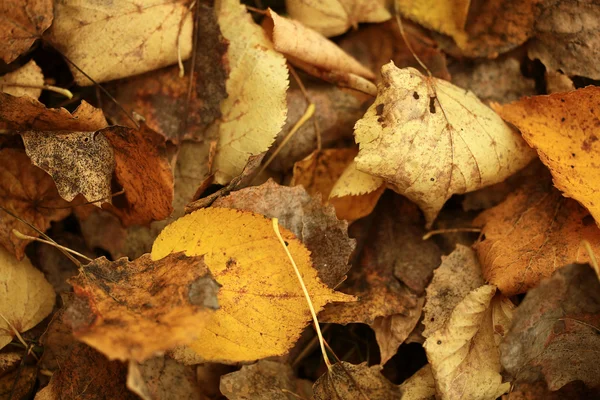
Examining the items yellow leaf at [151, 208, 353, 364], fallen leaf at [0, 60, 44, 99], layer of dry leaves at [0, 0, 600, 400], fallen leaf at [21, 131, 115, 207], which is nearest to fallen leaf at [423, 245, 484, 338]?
layer of dry leaves at [0, 0, 600, 400]

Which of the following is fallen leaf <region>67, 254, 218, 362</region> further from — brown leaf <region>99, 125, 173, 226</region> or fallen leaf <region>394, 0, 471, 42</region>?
fallen leaf <region>394, 0, 471, 42</region>

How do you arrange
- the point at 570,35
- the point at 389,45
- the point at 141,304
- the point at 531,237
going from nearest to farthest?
the point at 141,304 < the point at 531,237 < the point at 570,35 < the point at 389,45

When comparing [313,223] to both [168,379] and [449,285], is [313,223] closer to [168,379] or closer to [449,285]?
[449,285]

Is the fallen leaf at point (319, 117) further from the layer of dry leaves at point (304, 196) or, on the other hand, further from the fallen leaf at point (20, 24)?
the fallen leaf at point (20, 24)

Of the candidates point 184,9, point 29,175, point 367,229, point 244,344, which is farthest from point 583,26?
point 29,175

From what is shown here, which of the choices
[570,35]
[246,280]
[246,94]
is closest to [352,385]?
[246,280]
